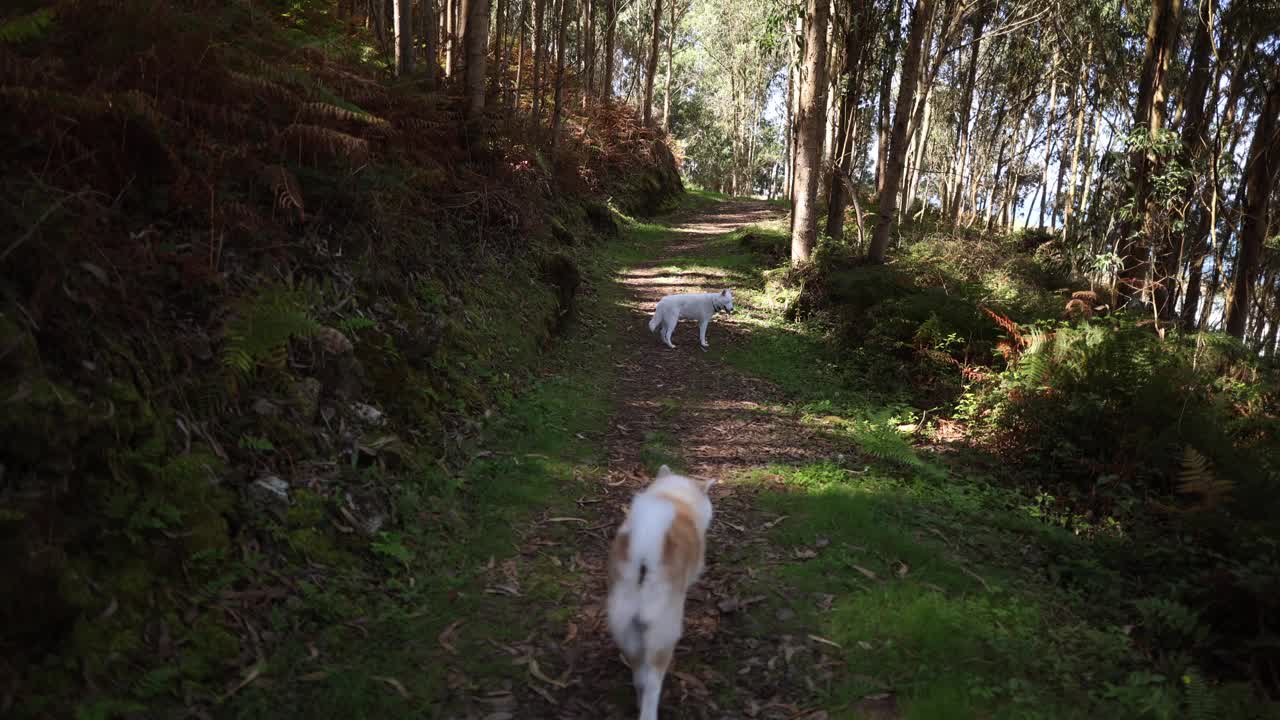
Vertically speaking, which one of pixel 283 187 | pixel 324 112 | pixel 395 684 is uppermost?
pixel 324 112

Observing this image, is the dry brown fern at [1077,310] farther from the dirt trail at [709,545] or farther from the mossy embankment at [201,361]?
the mossy embankment at [201,361]

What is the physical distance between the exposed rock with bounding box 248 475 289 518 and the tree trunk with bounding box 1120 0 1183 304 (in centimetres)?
1285

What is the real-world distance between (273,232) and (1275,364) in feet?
50.2

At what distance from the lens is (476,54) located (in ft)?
35.8

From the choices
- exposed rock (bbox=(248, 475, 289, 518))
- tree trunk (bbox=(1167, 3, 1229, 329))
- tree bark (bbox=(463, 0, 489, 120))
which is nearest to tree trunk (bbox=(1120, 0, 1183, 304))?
tree trunk (bbox=(1167, 3, 1229, 329))

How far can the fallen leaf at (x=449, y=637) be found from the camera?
12.6ft

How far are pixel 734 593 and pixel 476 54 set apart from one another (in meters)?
9.62

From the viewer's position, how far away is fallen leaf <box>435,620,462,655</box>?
3832 millimetres

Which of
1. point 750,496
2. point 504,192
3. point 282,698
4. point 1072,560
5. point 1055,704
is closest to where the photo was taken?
point 282,698

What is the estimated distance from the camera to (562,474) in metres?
6.16

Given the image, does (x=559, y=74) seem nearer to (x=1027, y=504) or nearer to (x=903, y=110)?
(x=903, y=110)

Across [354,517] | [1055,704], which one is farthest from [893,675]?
[354,517]

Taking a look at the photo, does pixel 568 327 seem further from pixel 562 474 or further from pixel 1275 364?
pixel 1275 364

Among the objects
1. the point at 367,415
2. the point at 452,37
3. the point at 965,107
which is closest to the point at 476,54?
the point at 452,37
